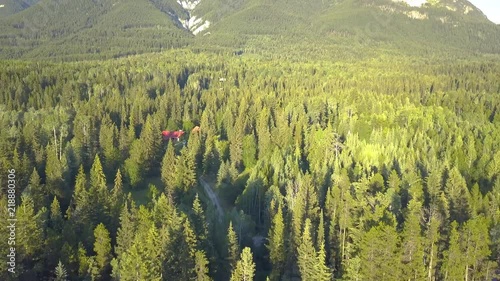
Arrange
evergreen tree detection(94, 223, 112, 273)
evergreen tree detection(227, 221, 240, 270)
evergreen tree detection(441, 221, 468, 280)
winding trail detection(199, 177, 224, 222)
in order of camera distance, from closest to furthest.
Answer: evergreen tree detection(441, 221, 468, 280) < evergreen tree detection(94, 223, 112, 273) < evergreen tree detection(227, 221, 240, 270) < winding trail detection(199, 177, 224, 222)

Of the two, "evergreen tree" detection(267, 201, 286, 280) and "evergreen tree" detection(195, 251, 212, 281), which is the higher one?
"evergreen tree" detection(195, 251, 212, 281)

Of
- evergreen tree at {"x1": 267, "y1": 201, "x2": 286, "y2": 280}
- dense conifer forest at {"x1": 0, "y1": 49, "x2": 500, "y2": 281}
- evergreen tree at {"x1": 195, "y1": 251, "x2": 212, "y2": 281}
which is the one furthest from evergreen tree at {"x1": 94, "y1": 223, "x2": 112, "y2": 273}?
evergreen tree at {"x1": 267, "y1": 201, "x2": 286, "y2": 280}

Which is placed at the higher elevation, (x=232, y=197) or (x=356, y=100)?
(x=356, y=100)

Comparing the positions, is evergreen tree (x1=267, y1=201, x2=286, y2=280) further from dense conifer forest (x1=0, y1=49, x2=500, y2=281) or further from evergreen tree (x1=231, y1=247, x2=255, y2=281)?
evergreen tree (x1=231, y1=247, x2=255, y2=281)

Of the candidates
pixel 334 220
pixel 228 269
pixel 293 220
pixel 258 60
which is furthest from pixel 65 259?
pixel 258 60

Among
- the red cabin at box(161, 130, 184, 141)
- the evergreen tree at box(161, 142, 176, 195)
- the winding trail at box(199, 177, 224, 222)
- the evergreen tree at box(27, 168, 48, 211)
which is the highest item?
the evergreen tree at box(27, 168, 48, 211)

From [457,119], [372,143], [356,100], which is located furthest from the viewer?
[356,100]

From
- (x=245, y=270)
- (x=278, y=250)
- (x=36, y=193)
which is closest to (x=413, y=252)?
(x=278, y=250)

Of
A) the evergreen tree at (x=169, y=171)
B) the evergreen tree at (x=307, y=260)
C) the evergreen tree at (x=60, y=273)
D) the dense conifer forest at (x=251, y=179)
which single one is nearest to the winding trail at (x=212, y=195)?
the dense conifer forest at (x=251, y=179)

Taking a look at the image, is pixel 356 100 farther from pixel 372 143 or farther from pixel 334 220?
pixel 334 220
